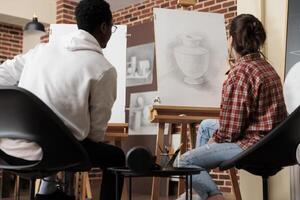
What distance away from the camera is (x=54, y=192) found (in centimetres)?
209

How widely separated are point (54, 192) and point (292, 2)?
1898mm

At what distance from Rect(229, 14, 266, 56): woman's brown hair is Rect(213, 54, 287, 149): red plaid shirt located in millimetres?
119

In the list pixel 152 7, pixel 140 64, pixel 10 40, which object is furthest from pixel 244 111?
pixel 10 40

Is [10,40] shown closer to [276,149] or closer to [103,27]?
[103,27]

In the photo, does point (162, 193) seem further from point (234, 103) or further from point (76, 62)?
point (76, 62)

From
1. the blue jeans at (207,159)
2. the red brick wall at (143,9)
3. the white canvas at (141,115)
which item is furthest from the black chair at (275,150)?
the white canvas at (141,115)

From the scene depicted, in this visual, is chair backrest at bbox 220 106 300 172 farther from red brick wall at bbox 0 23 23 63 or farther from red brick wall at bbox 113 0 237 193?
red brick wall at bbox 0 23 23 63

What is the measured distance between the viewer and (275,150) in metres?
1.86

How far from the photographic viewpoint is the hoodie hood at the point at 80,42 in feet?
6.19

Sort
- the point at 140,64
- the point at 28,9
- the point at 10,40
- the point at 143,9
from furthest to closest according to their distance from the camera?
the point at 10,40 → the point at 28,9 → the point at 143,9 → the point at 140,64

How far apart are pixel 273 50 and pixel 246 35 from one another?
0.70 m

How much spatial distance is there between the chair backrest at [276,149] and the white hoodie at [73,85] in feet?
2.07

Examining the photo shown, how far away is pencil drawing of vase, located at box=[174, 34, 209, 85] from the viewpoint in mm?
3307

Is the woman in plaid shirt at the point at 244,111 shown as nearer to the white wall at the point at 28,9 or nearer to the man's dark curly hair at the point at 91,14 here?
the man's dark curly hair at the point at 91,14
